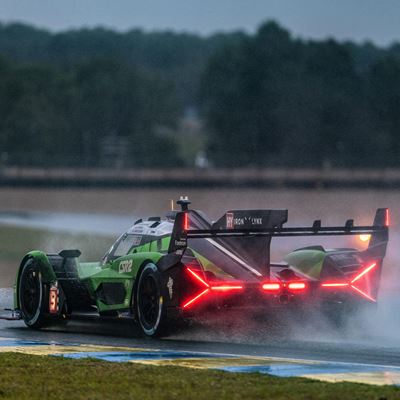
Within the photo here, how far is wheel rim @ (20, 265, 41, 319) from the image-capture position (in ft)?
54.5

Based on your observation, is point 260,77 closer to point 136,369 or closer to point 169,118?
point 169,118

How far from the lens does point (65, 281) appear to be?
16281mm

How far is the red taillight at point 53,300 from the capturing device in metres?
16.3

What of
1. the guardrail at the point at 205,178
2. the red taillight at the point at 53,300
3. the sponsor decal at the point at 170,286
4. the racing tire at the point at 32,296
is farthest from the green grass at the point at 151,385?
the guardrail at the point at 205,178

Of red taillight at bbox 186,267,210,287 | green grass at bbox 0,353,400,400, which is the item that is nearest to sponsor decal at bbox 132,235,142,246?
red taillight at bbox 186,267,210,287

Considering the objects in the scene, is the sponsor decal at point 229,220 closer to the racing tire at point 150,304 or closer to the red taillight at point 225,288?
the red taillight at point 225,288

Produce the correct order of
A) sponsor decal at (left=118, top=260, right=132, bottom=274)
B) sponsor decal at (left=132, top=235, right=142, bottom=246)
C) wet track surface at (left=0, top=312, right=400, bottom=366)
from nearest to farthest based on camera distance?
wet track surface at (left=0, top=312, right=400, bottom=366)
sponsor decal at (left=118, top=260, right=132, bottom=274)
sponsor decal at (left=132, top=235, right=142, bottom=246)

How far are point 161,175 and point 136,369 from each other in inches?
4160

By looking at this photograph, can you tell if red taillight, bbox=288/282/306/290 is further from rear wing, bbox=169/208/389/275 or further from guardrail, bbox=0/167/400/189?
guardrail, bbox=0/167/400/189

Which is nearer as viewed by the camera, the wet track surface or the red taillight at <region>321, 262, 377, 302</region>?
the wet track surface

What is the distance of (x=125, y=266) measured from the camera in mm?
15484

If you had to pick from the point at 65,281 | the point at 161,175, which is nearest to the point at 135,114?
the point at 161,175

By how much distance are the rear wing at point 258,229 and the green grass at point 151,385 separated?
2.79 meters

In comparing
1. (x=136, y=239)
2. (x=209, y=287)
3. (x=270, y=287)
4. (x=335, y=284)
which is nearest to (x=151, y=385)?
(x=209, y=287)
